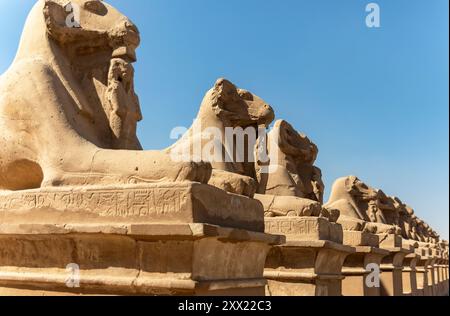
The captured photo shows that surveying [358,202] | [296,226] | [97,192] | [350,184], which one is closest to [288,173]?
[296,226]

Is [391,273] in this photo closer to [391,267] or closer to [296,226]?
[391,267]

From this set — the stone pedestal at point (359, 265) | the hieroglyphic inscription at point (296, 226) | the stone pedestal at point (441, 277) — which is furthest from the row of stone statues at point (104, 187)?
the stone pedestal at point (441, 277)

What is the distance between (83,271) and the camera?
12.7ft

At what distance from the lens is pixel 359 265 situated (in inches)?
339

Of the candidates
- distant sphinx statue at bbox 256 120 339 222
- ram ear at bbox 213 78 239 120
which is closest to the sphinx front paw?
ram ear at bbox 213 78 239 120

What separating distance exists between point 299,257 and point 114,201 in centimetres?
319

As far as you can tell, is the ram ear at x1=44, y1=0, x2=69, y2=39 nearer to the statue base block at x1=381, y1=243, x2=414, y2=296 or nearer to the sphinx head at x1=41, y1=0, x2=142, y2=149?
the sphinx head at x1=41, y1=0, x2=142, y2=149

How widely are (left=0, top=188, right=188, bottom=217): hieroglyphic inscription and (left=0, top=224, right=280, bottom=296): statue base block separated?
117 millimetres

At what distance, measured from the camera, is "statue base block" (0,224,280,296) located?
3473mm

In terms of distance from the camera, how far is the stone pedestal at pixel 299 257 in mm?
6266

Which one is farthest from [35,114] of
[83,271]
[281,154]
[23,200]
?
[281,154]

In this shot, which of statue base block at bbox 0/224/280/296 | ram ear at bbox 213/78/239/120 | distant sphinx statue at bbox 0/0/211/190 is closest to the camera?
statue base block at bbox 0/224/280/296

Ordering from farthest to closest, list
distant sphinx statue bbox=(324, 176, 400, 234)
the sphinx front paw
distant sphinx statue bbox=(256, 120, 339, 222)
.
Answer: distant sphinx statue bbox=(324, 176, 400, 234), distant sphinx statue bbox=(256, 120, 339, 222), the sphinx front paw

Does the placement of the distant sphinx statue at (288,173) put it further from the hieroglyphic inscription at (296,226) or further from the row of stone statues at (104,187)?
the row of stone statues at (104,187)
